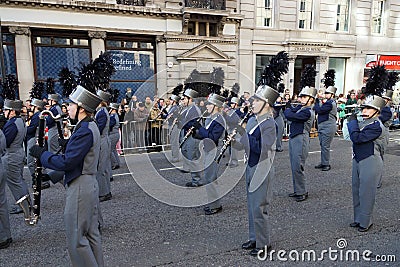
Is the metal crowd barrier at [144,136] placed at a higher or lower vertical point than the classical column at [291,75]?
lower

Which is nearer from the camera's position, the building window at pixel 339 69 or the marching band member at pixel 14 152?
the marching band member at pixel 14 152

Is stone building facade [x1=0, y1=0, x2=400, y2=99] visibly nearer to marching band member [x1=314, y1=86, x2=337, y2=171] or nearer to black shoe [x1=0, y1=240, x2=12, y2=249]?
marching band member [x1=314, y1=86, x2=337, y2=171]

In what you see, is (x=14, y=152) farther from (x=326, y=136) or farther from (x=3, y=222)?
(x=326, y=136)

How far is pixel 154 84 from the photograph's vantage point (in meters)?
15.2

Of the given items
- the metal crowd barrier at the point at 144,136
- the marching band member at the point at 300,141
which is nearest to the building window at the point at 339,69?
the metal crowd barrier at the point at 144,136

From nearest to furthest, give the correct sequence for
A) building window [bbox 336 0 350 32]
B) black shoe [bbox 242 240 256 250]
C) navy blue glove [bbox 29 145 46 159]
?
navy blue glove [bbox 29 145 46 159] < black shoe [bbox 242 240 256 250] < building window [bbox 336 0 350 32]

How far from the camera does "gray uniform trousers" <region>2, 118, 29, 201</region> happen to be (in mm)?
5152

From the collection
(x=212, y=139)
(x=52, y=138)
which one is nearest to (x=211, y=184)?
(x=212, y=139)

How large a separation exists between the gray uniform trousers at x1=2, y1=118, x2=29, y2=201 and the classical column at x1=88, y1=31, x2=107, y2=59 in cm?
1101

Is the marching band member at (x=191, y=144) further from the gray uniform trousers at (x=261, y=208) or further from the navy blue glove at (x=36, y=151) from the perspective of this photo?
the navy blue glove at (x=36, y=151)

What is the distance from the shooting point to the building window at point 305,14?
1958 cm

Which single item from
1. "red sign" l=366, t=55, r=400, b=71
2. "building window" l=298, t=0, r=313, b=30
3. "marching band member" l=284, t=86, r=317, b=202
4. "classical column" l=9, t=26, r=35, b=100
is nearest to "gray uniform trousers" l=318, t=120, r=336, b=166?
"marching band member" l=284, t=86, r=317, b=202

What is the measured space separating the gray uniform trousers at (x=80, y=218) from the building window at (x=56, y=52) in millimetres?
13020

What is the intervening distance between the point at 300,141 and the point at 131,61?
498 inches
